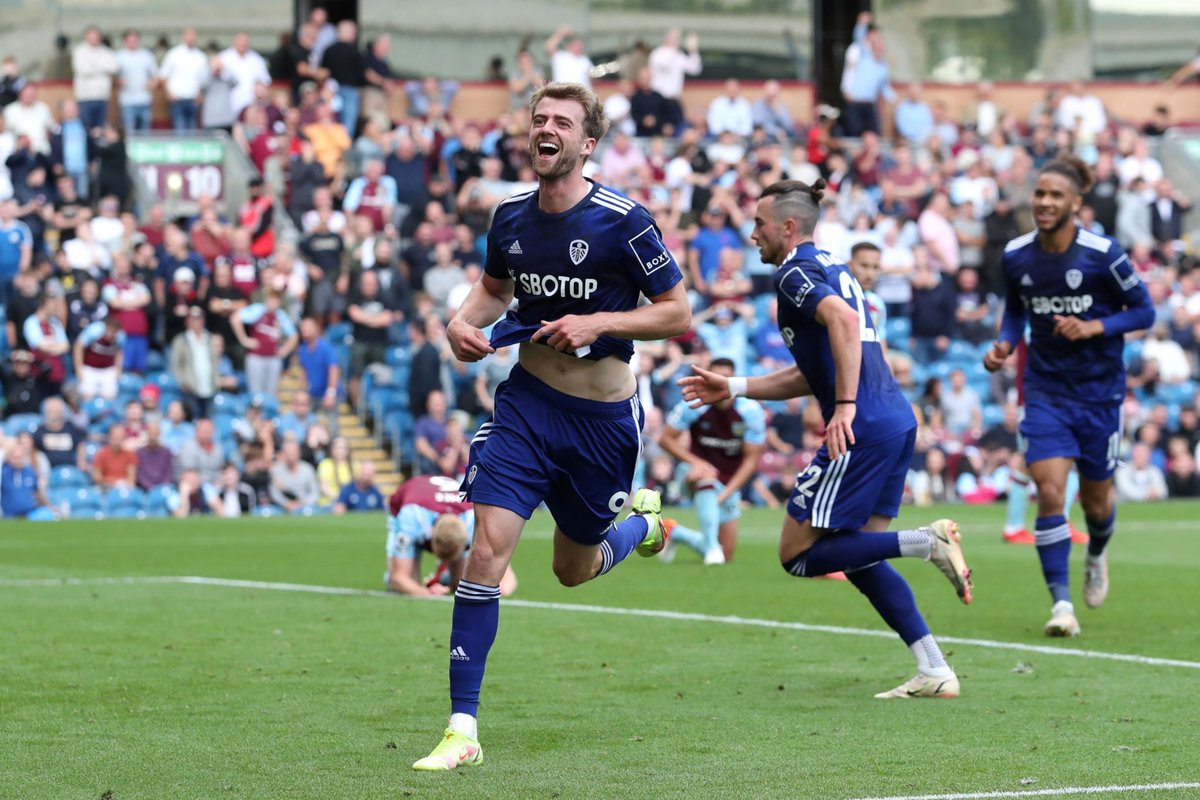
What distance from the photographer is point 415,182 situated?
90.7 feet

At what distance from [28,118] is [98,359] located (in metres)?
4.61

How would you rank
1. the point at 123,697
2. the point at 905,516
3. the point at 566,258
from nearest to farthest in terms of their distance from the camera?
the point at 566,258, the point at 123,697, the point at 905,516

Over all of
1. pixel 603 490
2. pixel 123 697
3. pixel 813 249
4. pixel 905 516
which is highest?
pixel 813 249

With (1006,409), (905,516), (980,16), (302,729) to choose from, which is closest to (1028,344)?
(302,729)

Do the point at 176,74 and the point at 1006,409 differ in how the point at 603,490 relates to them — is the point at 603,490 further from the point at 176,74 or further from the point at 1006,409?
the point at 176,74

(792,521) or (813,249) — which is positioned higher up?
(813,249)

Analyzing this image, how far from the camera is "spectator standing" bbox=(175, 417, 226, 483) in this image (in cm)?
2334

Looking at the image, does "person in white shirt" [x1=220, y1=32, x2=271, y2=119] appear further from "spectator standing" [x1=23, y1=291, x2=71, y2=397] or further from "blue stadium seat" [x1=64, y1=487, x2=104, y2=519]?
"blue stadium seat" [x1=64, y1=487, x2=104, y2=519]

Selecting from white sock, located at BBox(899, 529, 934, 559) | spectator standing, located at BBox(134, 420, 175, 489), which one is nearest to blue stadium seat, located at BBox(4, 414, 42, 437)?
spectator standing, located at BBox(134, 420, 175, 489)

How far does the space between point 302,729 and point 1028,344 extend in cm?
579

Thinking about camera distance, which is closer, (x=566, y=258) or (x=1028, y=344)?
(x=566, y=258)

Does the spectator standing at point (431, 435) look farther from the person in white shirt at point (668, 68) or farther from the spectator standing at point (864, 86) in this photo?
the spectator standing at point (864, 86)

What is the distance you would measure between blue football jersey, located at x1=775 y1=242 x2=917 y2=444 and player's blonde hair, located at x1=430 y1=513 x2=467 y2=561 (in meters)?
3.89

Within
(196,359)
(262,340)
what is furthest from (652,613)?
(262,340)
